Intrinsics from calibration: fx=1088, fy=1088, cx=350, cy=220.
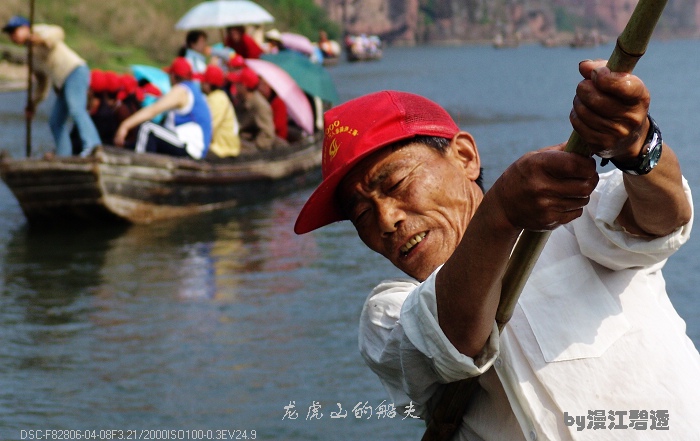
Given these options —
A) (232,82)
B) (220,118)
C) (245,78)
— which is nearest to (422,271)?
(220,118)

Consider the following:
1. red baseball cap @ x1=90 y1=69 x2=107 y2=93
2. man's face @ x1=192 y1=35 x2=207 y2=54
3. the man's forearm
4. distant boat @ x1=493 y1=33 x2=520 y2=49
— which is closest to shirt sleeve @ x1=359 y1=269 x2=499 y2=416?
the man's forearm

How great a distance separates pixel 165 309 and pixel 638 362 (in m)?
6.04

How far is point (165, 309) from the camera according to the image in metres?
7.38

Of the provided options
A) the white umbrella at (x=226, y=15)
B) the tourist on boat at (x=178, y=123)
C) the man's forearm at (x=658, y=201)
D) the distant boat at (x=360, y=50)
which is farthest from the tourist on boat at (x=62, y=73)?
the distant boat at (x=360, y=50)

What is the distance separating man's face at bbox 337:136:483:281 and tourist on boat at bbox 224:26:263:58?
12.0 m

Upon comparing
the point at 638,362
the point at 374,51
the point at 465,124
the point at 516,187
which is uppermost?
the point at 516,187

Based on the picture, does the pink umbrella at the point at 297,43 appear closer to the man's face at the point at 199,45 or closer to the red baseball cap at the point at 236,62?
the red baseball cap at the point at 236,62

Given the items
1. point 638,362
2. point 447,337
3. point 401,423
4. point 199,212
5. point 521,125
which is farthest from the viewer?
point 521,125

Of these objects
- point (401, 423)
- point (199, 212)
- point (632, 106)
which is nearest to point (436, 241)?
point (632, 106)

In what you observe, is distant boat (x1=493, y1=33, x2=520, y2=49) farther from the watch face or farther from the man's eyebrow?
the watch face

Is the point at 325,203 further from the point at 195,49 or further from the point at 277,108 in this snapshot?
the point at 277,108

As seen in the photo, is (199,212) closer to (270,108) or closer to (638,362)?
(270,108)

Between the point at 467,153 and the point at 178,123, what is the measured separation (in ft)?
28.8

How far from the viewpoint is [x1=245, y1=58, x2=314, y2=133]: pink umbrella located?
12273 millimetres
